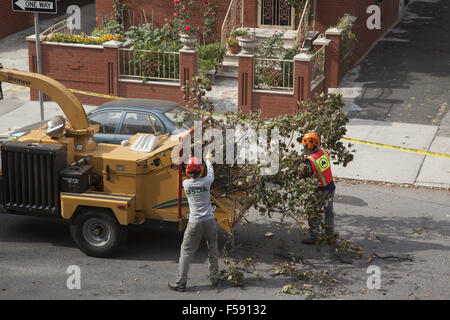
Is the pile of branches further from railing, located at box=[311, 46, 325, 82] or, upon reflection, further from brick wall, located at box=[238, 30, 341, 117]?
railing, located at box=[311, 46, 325, 82]

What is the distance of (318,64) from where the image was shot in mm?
19047

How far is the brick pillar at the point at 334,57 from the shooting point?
19.5 m

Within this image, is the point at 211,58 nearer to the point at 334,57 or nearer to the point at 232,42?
the point at 232,42

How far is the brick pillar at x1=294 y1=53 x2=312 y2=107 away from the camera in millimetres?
17500

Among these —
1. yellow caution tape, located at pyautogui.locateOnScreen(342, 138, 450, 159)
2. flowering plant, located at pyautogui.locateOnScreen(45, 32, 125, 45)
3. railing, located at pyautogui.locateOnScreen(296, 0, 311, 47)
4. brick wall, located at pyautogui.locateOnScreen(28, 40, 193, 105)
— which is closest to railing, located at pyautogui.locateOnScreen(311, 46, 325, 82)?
railing, located at pyautogui.locateOnScreen(296, 0, 311, 47)

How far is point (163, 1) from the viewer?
2298 cm

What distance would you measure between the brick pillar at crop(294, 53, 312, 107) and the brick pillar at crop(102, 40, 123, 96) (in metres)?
4.86

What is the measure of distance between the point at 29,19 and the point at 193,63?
1095 cm

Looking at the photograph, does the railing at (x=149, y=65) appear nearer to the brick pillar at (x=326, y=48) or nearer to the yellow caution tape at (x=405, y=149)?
the brick pillar at (x=326, y=48)

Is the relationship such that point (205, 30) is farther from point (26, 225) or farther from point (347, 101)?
point (26, 225)

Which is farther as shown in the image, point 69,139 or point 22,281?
point 69,139

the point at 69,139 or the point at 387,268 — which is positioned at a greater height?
the point at 69,139
